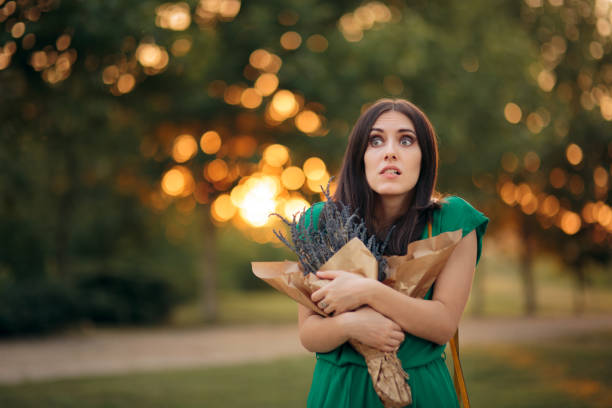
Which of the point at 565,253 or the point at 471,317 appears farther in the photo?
the point at 471,317

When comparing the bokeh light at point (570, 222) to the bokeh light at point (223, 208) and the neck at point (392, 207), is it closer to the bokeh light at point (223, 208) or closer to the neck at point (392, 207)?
the bokeh light at point (223, 208)

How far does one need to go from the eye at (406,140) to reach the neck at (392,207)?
0.70 feet

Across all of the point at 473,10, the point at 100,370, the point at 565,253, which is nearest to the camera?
the point at 100,370

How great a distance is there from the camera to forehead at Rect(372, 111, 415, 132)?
218 cm

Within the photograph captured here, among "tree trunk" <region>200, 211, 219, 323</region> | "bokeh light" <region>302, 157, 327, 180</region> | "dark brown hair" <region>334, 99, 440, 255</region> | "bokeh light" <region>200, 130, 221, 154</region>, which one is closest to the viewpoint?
"dark brown hair" <region>334, 99, 440, 255</region>

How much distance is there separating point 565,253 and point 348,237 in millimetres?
17125

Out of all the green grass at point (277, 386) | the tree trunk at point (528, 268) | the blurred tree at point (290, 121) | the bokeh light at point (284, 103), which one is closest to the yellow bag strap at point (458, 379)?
the green grass at point (277, 386)

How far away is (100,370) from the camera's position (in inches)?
392

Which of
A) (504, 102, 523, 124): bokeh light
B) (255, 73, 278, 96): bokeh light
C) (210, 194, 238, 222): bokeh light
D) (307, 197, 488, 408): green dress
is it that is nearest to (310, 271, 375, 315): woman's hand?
(307, 197, 488, 408): green dress

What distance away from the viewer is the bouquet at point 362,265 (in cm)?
191

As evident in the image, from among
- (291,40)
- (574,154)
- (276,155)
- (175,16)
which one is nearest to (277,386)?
(175,16)

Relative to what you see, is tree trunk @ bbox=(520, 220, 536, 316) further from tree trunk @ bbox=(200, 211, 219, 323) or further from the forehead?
the forehead

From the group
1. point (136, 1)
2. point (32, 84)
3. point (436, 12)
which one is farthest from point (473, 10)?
point (32, 84)

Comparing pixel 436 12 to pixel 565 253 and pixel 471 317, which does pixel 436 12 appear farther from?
pixel 471 317
